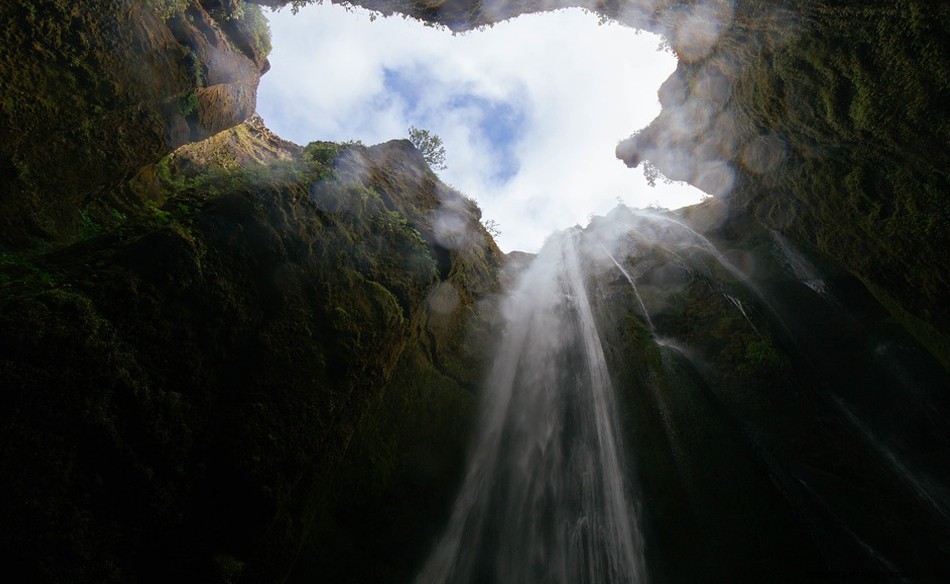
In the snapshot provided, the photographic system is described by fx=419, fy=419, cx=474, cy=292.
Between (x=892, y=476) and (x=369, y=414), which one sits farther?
(x=892, y=476)

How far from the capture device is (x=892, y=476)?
9.68 m

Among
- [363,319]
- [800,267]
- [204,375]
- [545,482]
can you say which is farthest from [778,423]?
[204,375]

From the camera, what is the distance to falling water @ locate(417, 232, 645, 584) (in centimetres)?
903

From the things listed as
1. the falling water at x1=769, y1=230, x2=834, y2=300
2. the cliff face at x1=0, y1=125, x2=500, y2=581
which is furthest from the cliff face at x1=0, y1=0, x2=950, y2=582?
the falling water at x1=769, y1=230, x2=834, y2=300

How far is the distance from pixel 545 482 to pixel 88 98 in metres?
11.6

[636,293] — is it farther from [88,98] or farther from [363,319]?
[88,98]

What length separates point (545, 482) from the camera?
1073 centimetres

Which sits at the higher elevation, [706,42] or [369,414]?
[706,42]

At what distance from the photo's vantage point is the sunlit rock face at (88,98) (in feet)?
17.0

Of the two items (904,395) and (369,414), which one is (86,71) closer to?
(369,414)

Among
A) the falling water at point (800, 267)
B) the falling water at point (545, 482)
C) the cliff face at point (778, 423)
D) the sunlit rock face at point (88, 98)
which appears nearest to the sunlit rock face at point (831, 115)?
the cliff face at point (778, 423)

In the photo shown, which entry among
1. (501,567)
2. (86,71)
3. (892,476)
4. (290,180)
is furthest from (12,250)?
(892,476)

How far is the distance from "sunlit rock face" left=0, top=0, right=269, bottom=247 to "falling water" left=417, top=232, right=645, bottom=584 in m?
8.88

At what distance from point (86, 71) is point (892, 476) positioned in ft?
56.6
